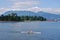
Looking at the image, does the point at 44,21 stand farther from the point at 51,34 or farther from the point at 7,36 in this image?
the point at 7,36

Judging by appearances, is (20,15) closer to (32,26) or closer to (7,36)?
(32,26)

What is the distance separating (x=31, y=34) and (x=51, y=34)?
1.14 ft

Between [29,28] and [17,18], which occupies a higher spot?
[17,18]

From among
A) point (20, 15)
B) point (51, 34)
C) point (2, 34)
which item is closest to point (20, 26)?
point (20, 15)

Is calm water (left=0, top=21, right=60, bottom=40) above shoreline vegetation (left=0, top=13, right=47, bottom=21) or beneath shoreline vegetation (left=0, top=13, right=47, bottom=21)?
beneath

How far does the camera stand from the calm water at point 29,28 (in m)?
2.44

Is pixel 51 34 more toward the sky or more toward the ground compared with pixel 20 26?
more toward the ground

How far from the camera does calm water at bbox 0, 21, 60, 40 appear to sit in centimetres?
244

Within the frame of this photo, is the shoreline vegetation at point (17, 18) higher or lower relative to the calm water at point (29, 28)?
higher

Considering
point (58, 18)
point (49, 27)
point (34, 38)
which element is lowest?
point (34, 38)

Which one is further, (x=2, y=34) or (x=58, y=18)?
(x=2, y=34)

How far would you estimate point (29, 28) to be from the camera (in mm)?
2449

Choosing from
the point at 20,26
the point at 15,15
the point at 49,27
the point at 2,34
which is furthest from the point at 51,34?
the point at 2,34

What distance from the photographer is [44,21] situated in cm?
244
